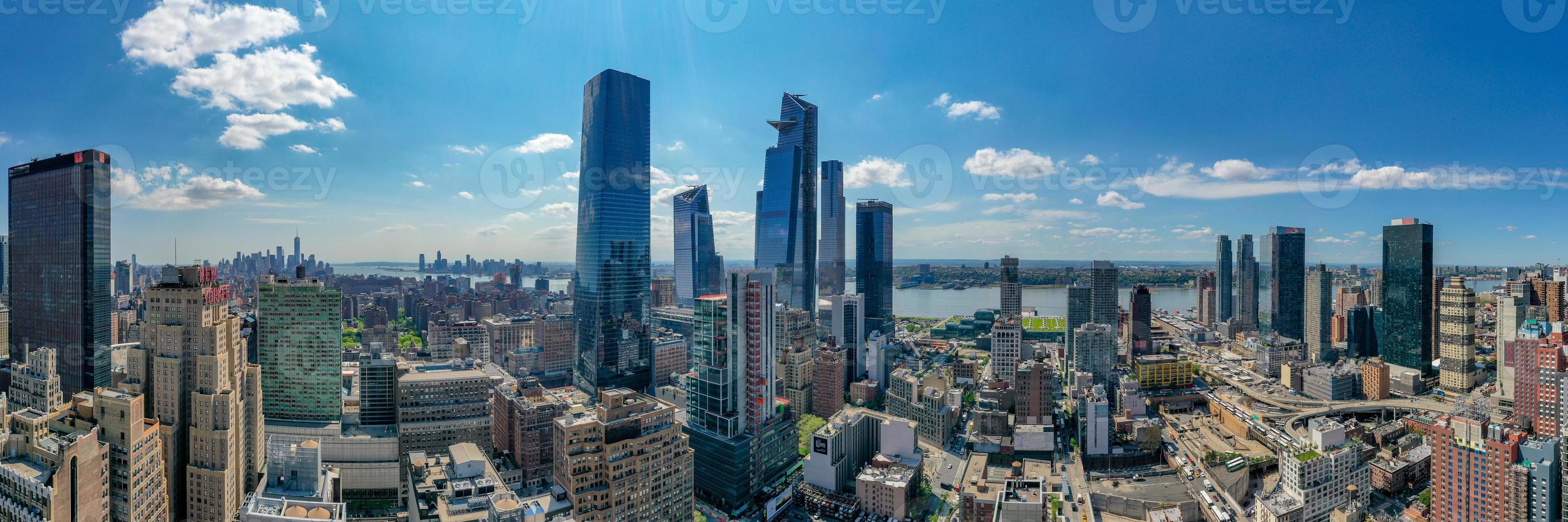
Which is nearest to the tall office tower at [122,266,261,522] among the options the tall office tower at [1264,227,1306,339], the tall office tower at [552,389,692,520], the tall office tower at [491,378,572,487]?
the tall office tower at [491,378,572,487]

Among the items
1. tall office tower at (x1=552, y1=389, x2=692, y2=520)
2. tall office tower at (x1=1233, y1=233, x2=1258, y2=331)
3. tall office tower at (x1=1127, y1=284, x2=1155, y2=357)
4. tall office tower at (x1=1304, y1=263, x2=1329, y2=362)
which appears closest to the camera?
tall office tower at (x1=552, y1=389, x2=692, y2=520)

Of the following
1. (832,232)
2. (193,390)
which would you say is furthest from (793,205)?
(193,390)

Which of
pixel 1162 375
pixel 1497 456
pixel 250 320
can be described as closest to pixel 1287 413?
pixel 1162 375

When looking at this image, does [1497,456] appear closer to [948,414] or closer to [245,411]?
[948,414]

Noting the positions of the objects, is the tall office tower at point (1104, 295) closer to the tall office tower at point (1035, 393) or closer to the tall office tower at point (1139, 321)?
the tall office tower at point (1139, 321)

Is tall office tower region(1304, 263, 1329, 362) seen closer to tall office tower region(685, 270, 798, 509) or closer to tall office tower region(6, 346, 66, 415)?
tall office tower region(685, 270, 798, 509)

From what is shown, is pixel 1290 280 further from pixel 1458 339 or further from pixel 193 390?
pixel 193 390

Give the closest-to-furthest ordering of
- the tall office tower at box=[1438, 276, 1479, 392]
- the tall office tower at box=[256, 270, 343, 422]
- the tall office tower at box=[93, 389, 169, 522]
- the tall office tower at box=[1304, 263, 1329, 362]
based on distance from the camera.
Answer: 1. the tall office tower at box=[93, 389, 169, 522]
2. the tall office tower at box=[256, 270, 343, 422]
3. the tall office tower at box=[1438, 276, 1479, 392]
4. the tall office tower at box=[1304, 263, 1329, 362]
